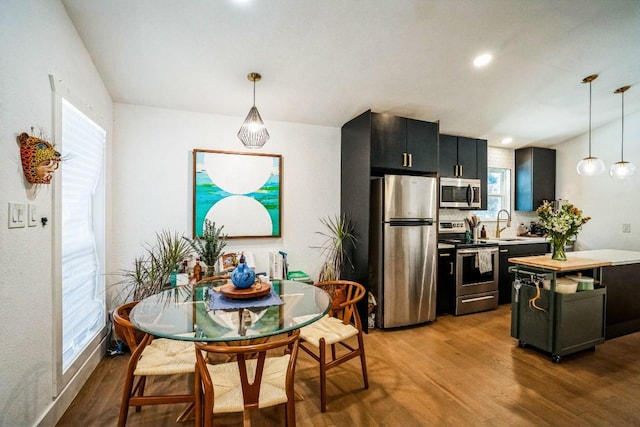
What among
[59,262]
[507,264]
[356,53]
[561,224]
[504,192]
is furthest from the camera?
[504,192]

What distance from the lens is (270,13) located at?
206 cm

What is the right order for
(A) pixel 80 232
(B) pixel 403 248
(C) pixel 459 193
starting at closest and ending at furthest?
(A) pixel 80 232 → (B) pixel 403 248 → (C) pixel 459 193

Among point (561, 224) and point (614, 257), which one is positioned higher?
point (561, 224)

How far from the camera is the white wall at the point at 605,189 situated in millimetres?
4379

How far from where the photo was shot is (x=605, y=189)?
15.4ft

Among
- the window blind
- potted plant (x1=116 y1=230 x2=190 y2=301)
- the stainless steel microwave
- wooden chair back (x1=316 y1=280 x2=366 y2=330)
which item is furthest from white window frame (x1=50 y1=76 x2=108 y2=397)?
the stainless steel microwave

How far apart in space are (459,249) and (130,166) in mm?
3917

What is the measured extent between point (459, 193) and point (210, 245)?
3460 millimetres

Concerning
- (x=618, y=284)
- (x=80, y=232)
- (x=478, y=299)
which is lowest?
(x=478, y=299)

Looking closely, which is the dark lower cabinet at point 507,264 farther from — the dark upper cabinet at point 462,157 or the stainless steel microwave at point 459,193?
the dark upper cabinet at point 462,157

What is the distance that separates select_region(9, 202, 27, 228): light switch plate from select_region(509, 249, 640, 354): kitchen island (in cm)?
370

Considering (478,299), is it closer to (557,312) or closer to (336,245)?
(557,312)

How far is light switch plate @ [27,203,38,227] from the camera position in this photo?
1587 millimetres

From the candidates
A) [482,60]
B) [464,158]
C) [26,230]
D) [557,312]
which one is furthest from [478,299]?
[26,230]
